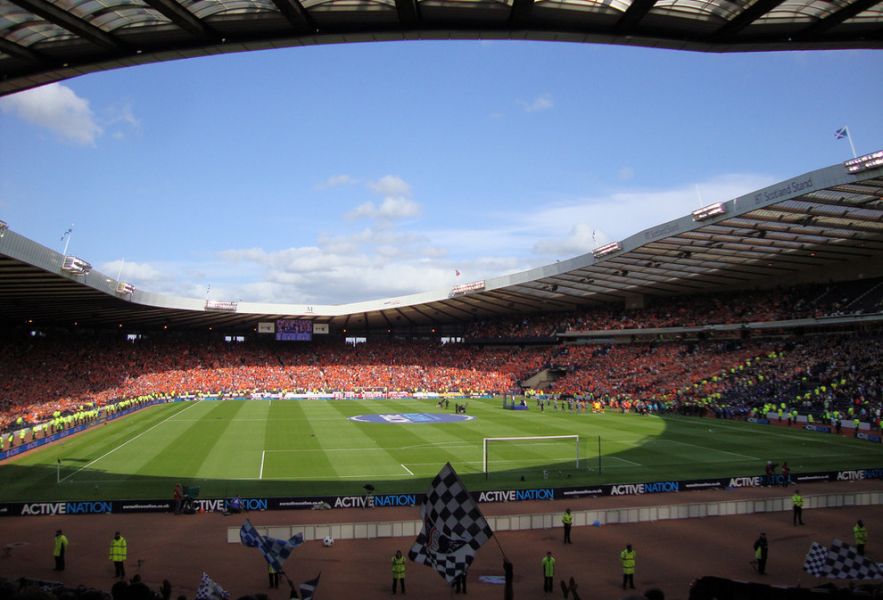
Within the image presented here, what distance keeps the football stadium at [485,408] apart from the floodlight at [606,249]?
0.39m

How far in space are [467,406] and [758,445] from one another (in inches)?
1125

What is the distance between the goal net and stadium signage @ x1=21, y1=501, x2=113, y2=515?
48.3 feet

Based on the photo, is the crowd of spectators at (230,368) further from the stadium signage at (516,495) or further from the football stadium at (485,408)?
the stadium signage at (516,495)

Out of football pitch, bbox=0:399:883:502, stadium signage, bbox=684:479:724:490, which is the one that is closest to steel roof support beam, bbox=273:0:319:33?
football pitch, bbox=0:399:883:502

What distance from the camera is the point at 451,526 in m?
10.5

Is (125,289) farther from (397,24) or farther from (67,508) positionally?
(397,24)

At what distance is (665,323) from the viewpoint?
2613 inches

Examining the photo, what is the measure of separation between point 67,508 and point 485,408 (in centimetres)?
4020

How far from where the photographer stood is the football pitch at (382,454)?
87.1 feet

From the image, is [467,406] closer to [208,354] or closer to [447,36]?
[208,354]

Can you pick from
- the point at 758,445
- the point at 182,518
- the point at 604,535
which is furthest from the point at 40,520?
the point at 758,445

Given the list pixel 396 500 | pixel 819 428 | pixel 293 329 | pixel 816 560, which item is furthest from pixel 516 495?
pixel 293 329

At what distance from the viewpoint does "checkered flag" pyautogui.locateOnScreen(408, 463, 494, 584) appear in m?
10.3

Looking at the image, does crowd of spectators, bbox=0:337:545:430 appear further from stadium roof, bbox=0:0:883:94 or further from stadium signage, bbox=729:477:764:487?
stadium roof, bbox=0:0:883:94
